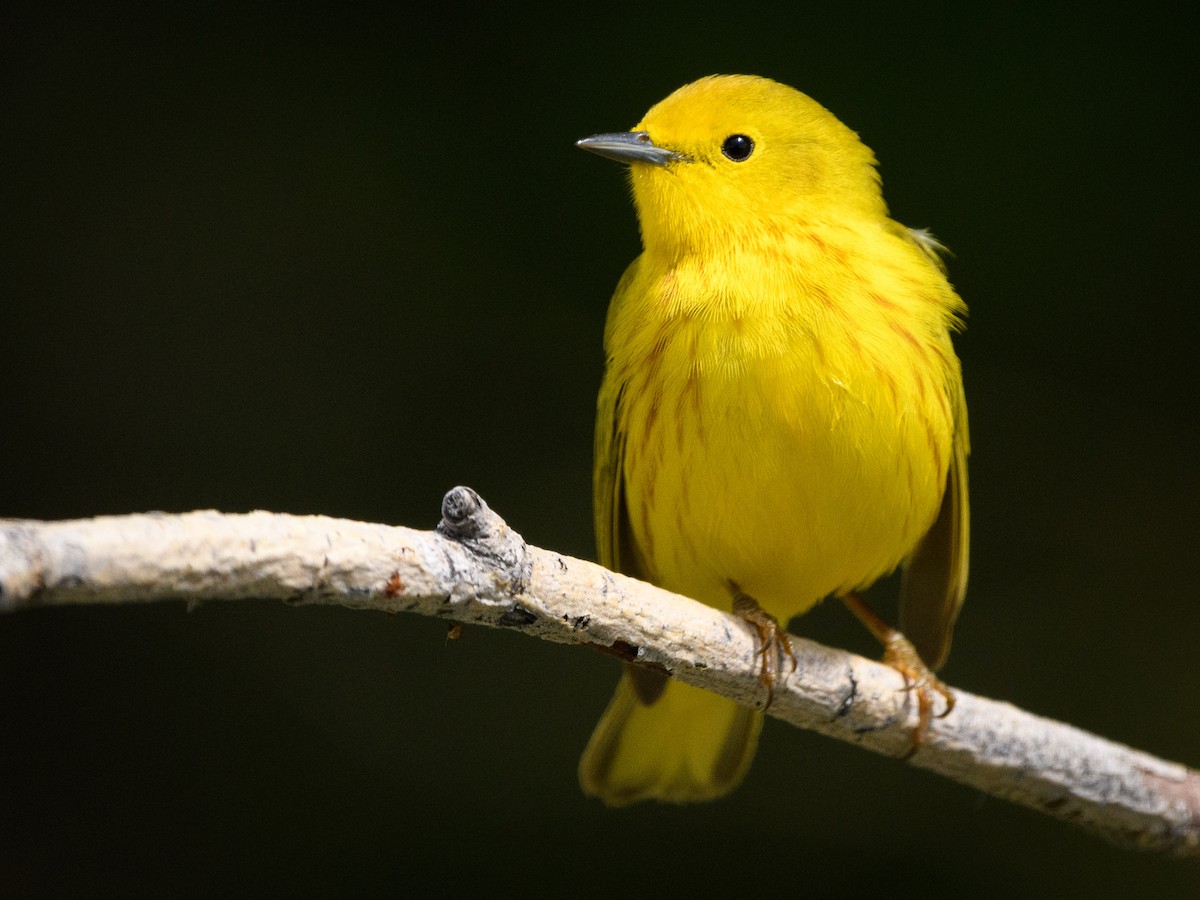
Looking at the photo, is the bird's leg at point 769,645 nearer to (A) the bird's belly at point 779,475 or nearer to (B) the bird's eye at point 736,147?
(A) the bird's belly at point 779,475

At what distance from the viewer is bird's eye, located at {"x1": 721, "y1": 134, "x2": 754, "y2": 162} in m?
2.20

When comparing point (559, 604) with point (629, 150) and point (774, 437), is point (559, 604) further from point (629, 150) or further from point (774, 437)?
point (629, 150)

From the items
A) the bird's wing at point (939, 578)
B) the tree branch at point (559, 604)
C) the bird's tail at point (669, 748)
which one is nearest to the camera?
the tree branch at point (559, 604)

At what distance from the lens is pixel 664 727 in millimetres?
2654

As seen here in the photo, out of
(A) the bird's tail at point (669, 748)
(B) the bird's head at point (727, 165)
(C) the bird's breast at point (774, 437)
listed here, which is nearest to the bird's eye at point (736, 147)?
(B) the bird's head at point (727, 165)

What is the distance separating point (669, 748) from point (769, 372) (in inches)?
41.3

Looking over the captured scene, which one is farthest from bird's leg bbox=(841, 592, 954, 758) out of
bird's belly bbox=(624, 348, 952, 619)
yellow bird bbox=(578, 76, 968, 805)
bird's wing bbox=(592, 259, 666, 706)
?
bird's wing bbox=(592, 259, 666, 706)

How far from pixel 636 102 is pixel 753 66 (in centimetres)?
31

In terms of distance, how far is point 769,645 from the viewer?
6.86ft

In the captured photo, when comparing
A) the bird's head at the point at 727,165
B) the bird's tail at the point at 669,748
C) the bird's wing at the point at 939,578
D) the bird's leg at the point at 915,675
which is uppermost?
the bird's head at the point at 727,165

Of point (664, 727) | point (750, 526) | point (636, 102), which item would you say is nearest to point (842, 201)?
point (750, 526)

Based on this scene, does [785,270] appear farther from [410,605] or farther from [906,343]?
[410,605]

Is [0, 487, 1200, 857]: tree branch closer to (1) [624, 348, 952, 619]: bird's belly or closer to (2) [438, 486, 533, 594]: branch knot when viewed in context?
(2) [438, 486, 533, 594]: branch knot

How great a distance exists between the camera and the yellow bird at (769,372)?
2029mm
